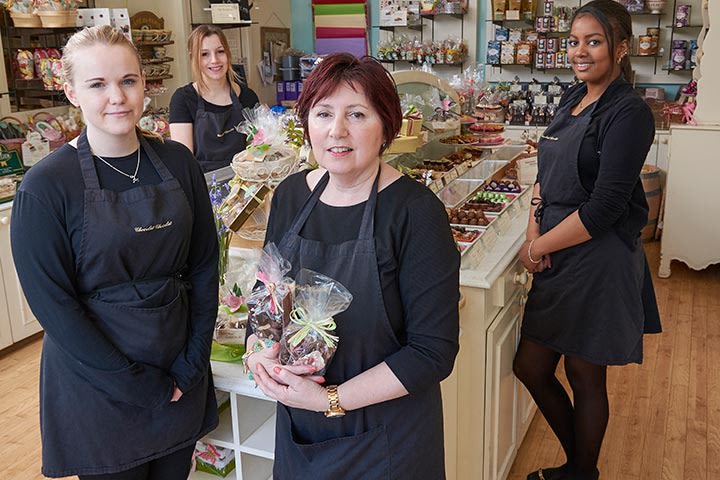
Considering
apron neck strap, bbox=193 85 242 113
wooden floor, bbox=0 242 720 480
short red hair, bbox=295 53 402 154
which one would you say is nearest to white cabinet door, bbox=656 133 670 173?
wooden floor, bbox=0 242 720 480

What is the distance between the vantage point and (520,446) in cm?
312

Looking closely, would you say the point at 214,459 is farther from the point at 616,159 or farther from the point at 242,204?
the point at 616,159

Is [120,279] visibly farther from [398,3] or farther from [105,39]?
[398,3]

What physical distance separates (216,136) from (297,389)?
2.65 m

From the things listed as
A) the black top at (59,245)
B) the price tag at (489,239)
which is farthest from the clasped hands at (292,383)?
the price tag at (489,239)

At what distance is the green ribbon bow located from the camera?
1.43 metres

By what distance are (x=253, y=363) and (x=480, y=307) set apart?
1013 mm

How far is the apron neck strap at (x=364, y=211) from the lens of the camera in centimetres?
147

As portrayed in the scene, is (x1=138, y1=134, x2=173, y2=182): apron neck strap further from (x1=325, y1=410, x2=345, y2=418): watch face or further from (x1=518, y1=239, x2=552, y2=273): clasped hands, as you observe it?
(x1=518, y1=239, x2=552, y2=273): clasped hands

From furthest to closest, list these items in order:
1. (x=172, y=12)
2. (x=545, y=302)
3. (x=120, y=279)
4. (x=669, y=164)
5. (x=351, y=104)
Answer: (x=172, y=12) → (x=669, y=164) → (x=545, y=302) → (x=120, y=279) → (x=351, y=104)

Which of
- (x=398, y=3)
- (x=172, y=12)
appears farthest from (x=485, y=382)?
(x=398, y=3)

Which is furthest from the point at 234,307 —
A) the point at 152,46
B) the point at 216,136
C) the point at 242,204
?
the point at 152,46

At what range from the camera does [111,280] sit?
164 cm

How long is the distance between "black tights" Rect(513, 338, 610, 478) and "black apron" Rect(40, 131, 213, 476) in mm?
1375
